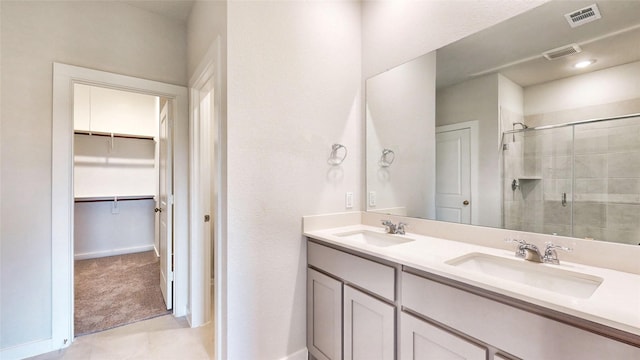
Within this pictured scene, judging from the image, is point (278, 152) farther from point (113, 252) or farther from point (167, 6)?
point (113, 252)

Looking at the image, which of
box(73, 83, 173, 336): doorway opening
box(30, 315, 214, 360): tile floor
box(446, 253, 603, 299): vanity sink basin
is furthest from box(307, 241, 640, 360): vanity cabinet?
box(73, 83, 173, 336): doorway opening

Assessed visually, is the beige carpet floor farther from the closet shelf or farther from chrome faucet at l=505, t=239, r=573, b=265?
chrome faucet at l=505, t=239, r=573, b=265

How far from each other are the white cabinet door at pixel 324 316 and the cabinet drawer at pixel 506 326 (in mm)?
521

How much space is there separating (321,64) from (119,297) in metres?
3.03

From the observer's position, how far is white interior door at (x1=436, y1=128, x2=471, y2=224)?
1.54 metres

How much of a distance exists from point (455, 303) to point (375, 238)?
811 mm

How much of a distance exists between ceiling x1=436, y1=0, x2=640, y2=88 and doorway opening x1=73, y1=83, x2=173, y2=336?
3448mm

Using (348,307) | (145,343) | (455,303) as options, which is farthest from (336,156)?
(145,343)

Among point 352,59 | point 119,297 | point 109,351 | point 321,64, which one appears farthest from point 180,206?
point 352,59

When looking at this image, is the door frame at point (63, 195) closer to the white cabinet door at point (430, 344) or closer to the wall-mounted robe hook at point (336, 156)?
the wall-mounted robe hook at point (336, 156)

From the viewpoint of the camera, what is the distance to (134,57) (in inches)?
89.6

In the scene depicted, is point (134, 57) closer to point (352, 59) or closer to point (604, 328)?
point (352, 59)

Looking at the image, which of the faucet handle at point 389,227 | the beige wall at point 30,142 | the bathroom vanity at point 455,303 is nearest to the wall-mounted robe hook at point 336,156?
the bathroom vanity at point 455,303

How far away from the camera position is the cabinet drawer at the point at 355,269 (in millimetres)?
1286
